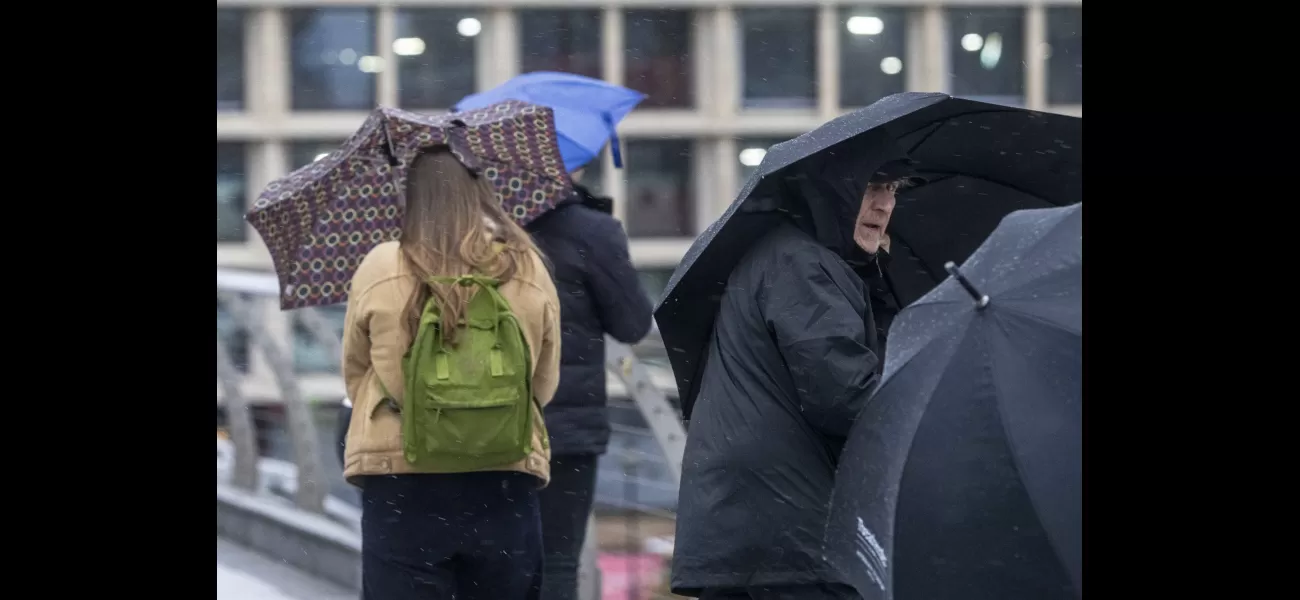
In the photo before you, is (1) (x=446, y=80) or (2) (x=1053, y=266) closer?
(2) (x=1053, y=266)

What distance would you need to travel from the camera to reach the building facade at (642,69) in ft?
131

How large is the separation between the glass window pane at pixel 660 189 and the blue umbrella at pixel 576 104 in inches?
1296

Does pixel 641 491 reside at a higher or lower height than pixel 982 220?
lower

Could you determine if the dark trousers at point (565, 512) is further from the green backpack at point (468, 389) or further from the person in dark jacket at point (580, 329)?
the green backpack at point (468, 389)

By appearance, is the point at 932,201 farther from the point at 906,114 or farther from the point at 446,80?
the point at 446,80

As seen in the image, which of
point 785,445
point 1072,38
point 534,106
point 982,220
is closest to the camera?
point 785,445

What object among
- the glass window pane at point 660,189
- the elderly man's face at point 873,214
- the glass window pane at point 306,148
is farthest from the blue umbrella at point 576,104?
A: the glass window pane at point 306,148

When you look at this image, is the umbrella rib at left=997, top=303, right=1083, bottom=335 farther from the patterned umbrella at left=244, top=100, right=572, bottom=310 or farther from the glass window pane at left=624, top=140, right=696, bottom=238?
the glass window pane at left=624, top=140, right=696, bottom=238

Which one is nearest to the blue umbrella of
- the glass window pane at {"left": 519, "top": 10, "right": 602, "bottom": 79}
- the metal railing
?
the metal railing

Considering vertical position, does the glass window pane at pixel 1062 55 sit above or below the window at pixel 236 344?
above

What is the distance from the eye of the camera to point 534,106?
5.45 metres

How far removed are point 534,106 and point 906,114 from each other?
6.18 ft
